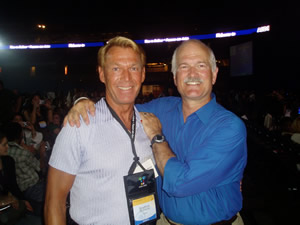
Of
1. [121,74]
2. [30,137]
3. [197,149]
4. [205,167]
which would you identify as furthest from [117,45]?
[30,137]

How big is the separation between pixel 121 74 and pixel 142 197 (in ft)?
3.11

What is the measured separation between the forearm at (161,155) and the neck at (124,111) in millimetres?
309

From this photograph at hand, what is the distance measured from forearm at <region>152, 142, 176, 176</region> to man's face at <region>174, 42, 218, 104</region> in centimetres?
57

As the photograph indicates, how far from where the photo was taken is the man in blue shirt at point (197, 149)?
1.46 metres

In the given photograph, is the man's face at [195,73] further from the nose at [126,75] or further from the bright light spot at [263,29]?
the bright light spot at [263,29]

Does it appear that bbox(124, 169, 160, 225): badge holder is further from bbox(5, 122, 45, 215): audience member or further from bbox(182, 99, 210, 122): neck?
bbox(5, 122, 45, 215): audience member

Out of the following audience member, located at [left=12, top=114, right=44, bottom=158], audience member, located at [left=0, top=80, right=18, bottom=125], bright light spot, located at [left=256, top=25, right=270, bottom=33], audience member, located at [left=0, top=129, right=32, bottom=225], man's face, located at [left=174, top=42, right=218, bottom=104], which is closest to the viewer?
man's face, located at [left=174, top=42, right=218, bottom=104]

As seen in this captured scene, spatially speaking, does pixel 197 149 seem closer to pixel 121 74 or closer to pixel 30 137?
pixel 121 74

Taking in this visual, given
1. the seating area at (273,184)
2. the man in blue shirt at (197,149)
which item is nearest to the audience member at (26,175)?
the man in blue shirt at (197,149)

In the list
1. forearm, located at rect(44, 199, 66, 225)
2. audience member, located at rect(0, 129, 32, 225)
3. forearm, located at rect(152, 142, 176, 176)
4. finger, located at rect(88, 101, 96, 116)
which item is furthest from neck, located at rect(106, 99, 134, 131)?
audience member, located at rect(0, 129, 32, 225)

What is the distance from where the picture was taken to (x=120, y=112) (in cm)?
176

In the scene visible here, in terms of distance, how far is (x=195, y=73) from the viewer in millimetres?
1885

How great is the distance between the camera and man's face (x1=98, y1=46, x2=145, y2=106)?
1.67 metres

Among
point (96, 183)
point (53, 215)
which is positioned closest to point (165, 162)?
point (96, 183)
